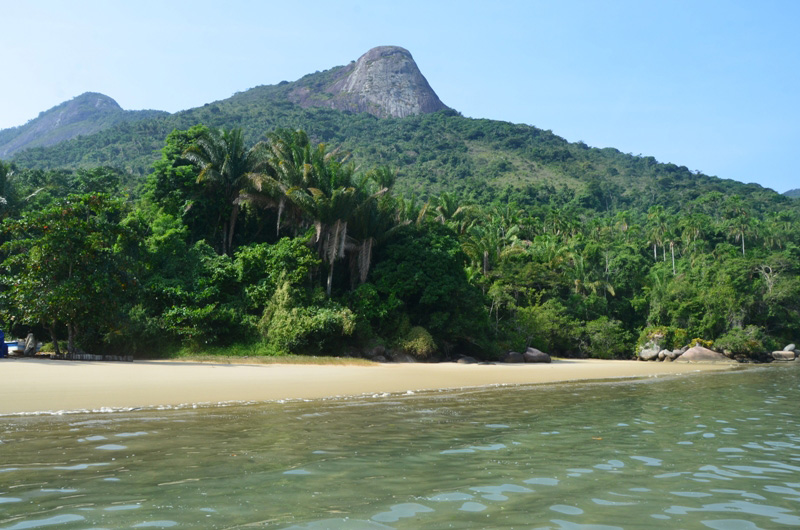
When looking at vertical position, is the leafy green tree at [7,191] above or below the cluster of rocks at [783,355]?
above

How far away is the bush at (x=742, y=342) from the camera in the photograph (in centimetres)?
4300

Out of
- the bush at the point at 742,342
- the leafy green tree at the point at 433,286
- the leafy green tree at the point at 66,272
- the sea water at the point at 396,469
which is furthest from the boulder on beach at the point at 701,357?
the leafy green tree at the point at 66,272

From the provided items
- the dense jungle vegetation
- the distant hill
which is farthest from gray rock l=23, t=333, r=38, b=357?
the distant hill

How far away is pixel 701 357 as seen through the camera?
41.8m

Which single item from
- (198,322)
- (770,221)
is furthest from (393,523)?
(770,221)

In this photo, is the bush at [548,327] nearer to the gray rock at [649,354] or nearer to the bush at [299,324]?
the gray rock at [649,354]

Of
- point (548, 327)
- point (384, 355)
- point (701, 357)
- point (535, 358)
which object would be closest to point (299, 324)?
point (384, 355)

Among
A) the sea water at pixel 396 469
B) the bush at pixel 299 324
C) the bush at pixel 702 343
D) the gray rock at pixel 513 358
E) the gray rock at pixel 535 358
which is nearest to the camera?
the sea water at pixel 396 469

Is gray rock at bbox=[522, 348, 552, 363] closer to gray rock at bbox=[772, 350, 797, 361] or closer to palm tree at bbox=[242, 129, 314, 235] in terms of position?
palm tree at bbox=[242, 129, 314, 235]

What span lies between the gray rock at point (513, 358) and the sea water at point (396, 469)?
22017 millimetres

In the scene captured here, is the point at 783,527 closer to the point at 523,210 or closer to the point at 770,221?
the point at 523,210

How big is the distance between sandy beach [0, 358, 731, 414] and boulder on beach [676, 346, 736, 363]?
23170 millimetres

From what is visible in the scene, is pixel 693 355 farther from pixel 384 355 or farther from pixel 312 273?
pixel 312 273

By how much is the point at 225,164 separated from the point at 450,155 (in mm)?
87865
